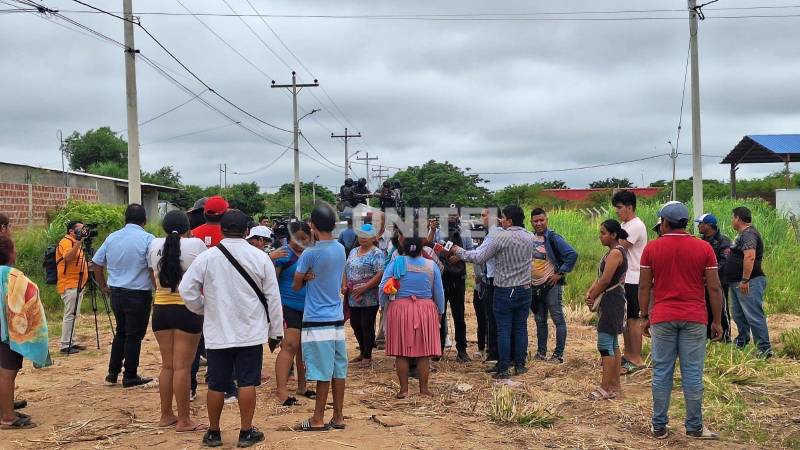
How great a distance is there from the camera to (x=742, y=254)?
7.53 meters

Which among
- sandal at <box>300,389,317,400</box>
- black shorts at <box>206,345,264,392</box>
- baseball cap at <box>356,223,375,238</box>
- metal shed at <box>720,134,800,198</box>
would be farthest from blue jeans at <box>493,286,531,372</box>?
metal shed at <box>720,134,800,198</box>

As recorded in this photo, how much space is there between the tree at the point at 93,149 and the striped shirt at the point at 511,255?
45.0 m

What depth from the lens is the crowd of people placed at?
182 inches

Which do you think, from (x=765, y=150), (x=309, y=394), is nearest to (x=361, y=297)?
(x=309, y=394)

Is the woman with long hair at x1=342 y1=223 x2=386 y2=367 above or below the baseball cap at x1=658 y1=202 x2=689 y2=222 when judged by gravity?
below

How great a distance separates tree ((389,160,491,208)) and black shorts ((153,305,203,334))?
34.0 m

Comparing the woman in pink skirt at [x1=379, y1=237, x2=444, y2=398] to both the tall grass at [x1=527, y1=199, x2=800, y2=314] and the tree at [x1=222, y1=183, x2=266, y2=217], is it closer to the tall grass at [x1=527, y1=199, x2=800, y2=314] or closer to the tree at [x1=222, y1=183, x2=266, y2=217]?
the tall grass at [x1=527, y1=199, x2=800, y2=314]

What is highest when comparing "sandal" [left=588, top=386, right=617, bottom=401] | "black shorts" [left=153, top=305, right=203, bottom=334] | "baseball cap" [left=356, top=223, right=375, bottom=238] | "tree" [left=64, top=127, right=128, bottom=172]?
"tree" [left=64, top=127, right=128, bottom=172]

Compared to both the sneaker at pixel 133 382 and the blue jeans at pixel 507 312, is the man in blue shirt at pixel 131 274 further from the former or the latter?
the blue jeans at pixel 507 312

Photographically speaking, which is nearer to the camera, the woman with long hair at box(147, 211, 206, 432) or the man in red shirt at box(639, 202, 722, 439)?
the man in red shirt at box(639, 202, 722, 439)

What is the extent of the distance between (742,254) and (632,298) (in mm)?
1868

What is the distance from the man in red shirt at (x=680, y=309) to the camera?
490cm

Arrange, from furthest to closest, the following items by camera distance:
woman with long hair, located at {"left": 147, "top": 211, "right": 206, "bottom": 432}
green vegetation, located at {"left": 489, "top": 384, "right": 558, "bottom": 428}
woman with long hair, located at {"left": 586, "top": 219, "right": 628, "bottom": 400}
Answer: woman with long hair, located at {"left": 586, "top": 219, "right": 628, "bottom": 400} → green vegetation, located at {"left": 489, "top": 384, "right": 558, "bottom": 428} → woman with long hair, located at {"left": 147, "top": 211, "right": 206, "bottom": 432}

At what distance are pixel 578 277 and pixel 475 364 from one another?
6990 mm
